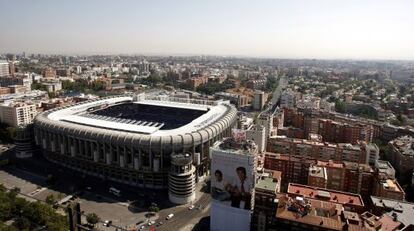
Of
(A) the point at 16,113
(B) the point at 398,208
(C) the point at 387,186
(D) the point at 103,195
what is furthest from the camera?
(A) the point at 16,113

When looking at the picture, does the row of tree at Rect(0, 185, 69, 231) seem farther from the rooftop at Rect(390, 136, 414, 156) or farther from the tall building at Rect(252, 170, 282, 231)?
the rooftop at Rect(390, 136, 414, 156)

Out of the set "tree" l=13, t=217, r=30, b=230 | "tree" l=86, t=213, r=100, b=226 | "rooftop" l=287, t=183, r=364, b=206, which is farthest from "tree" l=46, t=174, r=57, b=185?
"rooftop" l=287, t=183, r=364, b=206

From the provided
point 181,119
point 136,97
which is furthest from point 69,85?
point 181,119

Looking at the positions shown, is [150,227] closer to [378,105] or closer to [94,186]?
[94,186]

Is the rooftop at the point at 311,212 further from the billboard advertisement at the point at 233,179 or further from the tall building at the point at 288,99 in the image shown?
the tall building at the point at 288,99

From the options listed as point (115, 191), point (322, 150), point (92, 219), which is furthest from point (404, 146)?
point (92, 219)

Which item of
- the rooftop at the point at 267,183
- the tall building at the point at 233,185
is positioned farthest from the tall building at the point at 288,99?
the tall building at the point at 233,185

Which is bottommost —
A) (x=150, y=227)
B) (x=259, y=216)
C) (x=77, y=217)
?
(x=150, y=227)

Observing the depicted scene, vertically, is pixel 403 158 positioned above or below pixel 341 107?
below

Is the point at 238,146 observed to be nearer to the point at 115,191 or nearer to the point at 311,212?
the point at 311,212
